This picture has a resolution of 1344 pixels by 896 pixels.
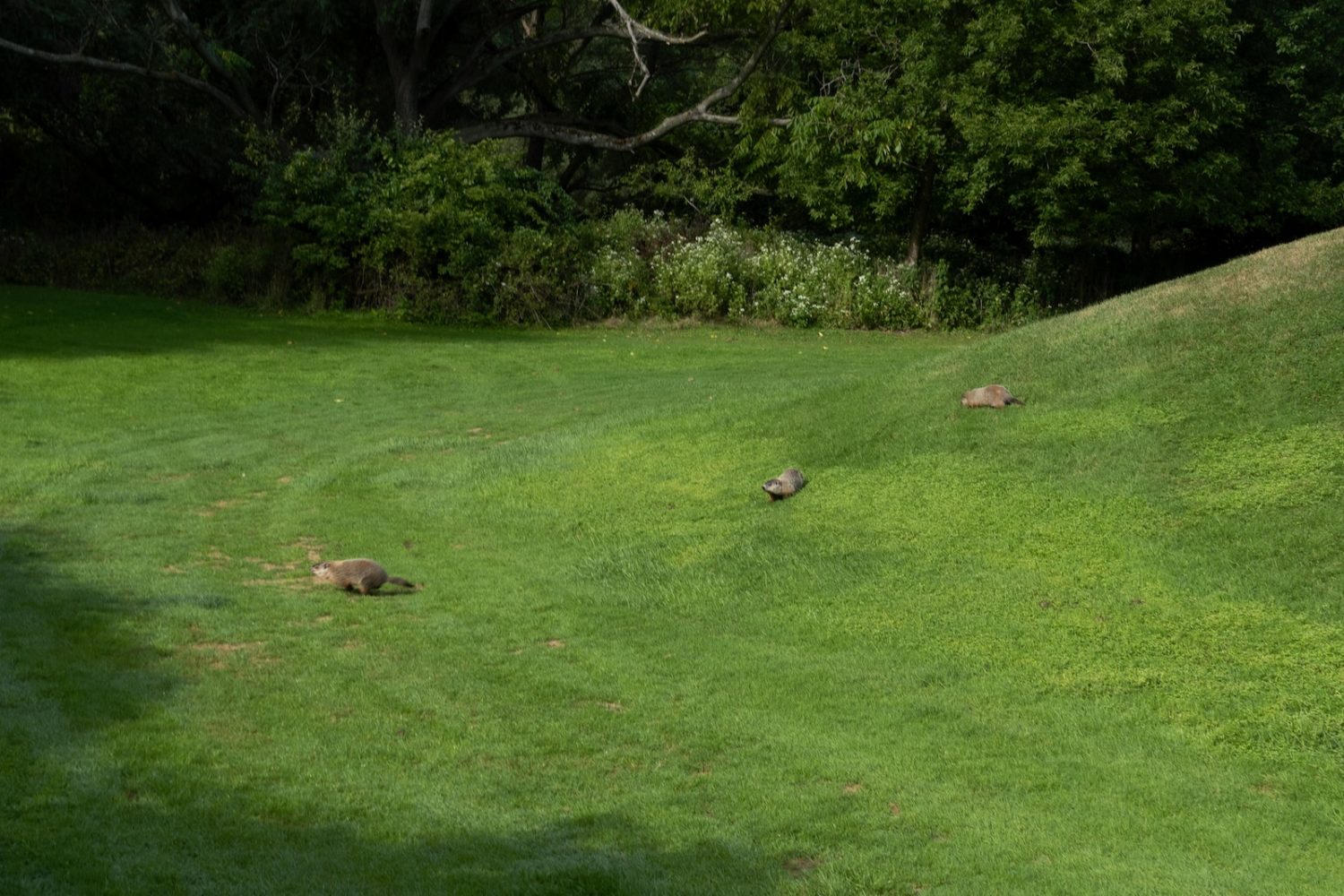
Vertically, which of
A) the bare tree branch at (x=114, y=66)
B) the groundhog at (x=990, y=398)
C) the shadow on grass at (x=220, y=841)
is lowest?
the shadow on grass at (x=220, y=841)

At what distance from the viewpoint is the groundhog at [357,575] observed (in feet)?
34.1

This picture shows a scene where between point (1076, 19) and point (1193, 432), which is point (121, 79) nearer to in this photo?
point (1076, 19)

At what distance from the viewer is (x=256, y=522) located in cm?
1291

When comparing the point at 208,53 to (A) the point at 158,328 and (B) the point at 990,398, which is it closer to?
(A) the point at 158,328

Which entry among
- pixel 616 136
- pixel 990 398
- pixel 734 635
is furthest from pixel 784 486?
pixel 616 136

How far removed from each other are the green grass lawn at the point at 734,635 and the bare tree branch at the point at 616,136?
633 inches

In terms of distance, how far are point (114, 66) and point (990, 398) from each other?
23.1m

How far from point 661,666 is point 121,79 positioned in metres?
27.4

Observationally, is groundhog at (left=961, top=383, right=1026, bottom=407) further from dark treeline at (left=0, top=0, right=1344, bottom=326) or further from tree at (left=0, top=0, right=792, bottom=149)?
tree at (left=0, top=0, right=792, bottom=149)

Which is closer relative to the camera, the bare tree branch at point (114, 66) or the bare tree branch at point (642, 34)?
the bare tree branch at point (114, 66)

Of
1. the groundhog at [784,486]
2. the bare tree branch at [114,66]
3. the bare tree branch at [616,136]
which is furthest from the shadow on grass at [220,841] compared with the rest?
the bare tree branch at [616,136]

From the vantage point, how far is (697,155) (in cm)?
3506

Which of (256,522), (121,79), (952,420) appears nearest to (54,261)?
(121,79)

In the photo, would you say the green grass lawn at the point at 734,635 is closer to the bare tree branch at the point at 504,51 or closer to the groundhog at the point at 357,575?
the groundhog at the point at 357,575
